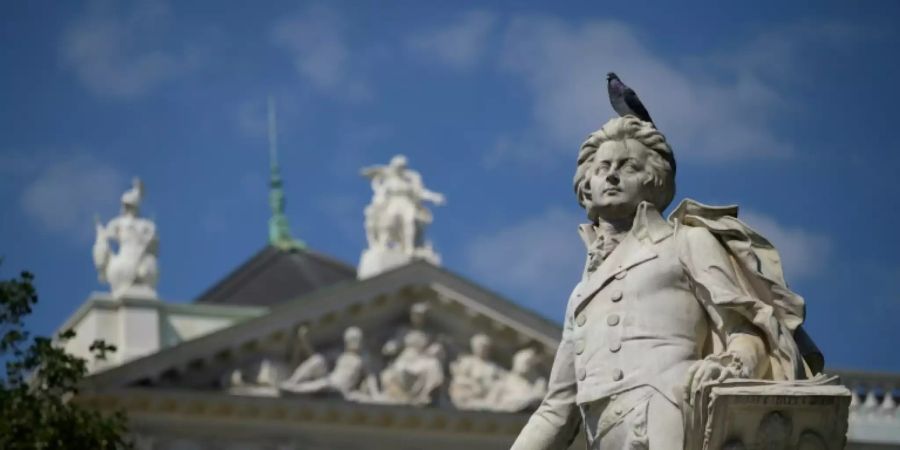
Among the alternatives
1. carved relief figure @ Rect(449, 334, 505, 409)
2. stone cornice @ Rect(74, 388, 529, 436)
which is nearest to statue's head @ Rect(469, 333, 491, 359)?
carved relief figure @ Rect(449, 334, 505, 409)

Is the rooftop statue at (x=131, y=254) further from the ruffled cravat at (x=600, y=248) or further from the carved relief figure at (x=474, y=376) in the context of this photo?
the ruffled cravat at (x=600, y=248)

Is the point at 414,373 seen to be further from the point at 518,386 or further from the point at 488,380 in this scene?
the point at 518,386

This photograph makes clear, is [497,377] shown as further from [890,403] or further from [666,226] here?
[666,226]

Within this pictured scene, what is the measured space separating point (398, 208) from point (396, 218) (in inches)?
8.9

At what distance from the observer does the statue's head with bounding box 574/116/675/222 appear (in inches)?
474

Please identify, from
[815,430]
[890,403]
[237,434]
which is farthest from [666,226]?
[237,434]

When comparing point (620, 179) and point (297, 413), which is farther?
point (297, 413)

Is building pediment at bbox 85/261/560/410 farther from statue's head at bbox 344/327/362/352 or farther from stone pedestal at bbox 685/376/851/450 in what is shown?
stone pedestal at bbox 685/376/851/450

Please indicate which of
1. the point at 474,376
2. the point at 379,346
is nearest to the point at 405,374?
the point at 379,346

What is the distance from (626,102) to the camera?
1225cm

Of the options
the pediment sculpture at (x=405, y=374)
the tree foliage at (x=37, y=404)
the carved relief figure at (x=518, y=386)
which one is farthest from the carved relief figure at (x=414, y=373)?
the tree foliage at (x=37, y=404)

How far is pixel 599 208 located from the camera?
12.1 m

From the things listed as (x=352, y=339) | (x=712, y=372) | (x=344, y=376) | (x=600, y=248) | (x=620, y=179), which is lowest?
(x=712, y=372)

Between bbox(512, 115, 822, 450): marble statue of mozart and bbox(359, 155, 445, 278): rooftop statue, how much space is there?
41.2 meters
